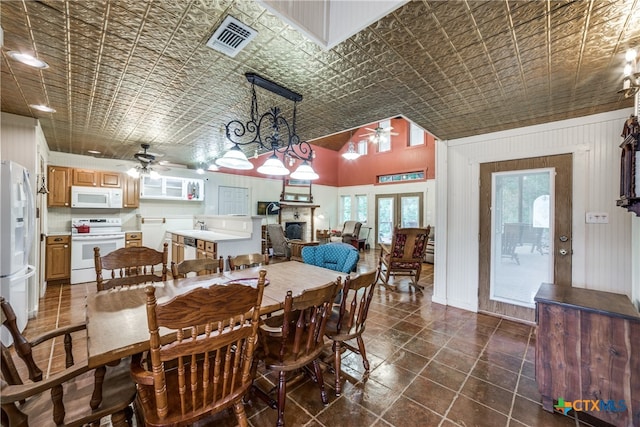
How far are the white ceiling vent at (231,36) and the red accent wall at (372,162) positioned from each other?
20.3ft

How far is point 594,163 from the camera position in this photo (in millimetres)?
2701

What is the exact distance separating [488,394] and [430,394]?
427 millimetres

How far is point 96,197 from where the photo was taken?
502 centimetres

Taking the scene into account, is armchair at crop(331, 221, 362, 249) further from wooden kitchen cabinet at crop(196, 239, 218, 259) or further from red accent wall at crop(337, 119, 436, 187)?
wooden kitchen cabinet at crop(196, 239, 218, 259)

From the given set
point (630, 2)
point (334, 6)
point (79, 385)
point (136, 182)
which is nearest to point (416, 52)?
point (334, 6)

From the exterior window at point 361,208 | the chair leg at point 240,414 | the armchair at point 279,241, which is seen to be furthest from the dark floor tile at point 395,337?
the exterior window at point 361,208

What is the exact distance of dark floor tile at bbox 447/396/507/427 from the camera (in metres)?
1.66

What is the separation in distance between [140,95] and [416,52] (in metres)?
2.42

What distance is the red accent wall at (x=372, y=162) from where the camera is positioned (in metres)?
8.41

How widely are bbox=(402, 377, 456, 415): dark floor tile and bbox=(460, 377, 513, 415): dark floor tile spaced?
0.46 ft

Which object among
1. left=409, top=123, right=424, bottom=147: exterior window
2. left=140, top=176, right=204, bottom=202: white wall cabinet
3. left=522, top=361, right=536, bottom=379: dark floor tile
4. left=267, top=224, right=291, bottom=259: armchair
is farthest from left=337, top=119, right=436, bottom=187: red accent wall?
left=522, top=361, right=536, bottom=379: dark floor tile

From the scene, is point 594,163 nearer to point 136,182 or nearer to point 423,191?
point 423,191

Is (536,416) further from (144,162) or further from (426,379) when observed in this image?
(144,162)

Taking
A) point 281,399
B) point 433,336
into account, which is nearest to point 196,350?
point 281,399
